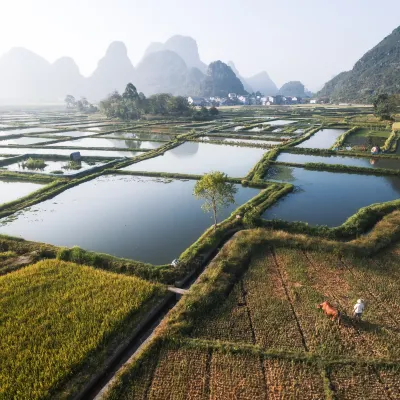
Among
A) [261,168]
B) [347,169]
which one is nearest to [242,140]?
[261,168]

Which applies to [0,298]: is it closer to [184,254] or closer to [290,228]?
[184,254]

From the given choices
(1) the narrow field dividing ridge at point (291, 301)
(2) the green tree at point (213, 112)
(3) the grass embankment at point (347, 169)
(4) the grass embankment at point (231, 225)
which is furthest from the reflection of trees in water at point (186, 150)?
(2) the green tree at point (213, 112)

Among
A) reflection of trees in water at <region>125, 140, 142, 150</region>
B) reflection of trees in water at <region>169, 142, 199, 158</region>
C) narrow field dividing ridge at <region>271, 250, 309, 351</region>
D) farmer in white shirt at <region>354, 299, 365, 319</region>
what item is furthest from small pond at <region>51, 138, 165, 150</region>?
farmer in white shirt at <region>354, 299, 365, 319</region>

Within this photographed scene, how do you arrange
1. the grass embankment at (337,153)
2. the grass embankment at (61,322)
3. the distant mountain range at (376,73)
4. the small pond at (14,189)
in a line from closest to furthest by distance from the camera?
the grass embankment at (61,322) < the small pond at (14,189) < the grass embankment at (337,153) < the distant mountain range at (376,73)

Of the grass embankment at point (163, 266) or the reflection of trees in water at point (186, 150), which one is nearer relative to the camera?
the grass embankment at point (163, 266)

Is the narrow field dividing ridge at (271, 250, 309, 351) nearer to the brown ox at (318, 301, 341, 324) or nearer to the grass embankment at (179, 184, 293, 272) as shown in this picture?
the brown ox at (318, 301, 341, 324)

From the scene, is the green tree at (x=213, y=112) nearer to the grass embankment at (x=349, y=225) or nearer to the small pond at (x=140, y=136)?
the small pond at (x=140, y=136)

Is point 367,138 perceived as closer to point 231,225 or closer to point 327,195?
point 327,195
